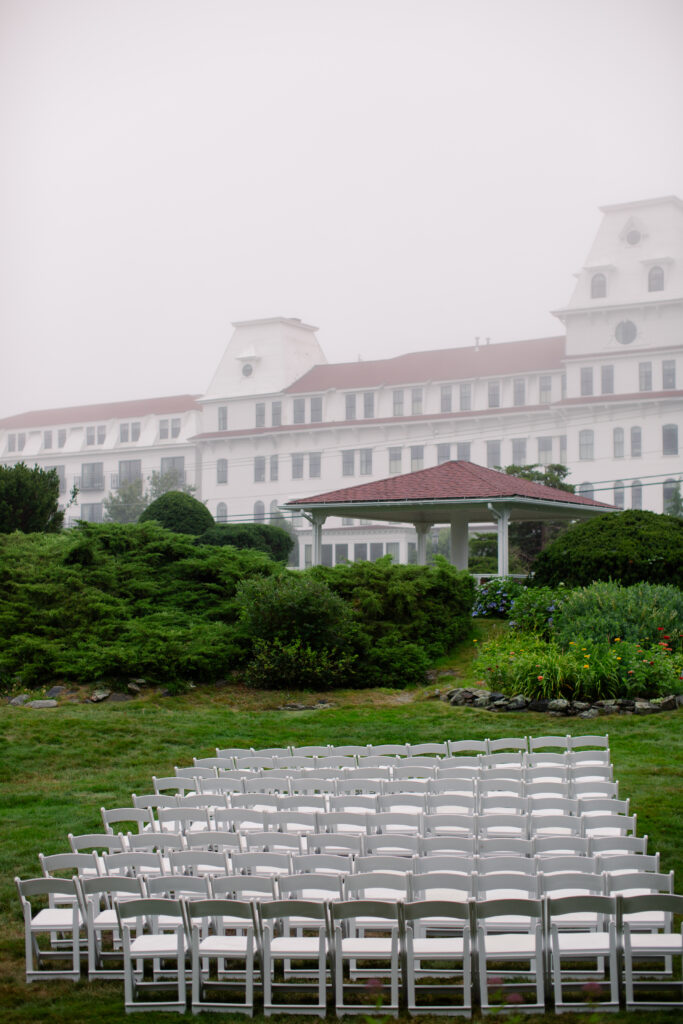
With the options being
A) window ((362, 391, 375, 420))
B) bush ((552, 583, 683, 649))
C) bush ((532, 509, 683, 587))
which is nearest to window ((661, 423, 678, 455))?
window ((362, 391, 375, 420))

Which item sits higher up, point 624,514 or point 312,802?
point 624,514

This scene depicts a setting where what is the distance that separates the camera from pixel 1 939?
8719 mm

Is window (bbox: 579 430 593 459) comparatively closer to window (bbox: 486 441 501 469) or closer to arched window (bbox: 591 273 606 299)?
window (bbox: 486 441 501 469)

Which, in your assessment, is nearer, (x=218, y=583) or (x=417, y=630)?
(x=417, y=630)

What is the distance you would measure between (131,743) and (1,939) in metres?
8.75

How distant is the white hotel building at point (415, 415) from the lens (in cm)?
6444

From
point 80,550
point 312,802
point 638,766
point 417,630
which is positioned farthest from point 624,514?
point 312,802

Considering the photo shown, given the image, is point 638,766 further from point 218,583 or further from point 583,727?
point 218,583

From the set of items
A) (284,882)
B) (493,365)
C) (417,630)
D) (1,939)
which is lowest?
(1,939)

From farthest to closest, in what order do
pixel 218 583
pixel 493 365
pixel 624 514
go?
pixel 493 365 → pixel 218 583 → pixel 624 514

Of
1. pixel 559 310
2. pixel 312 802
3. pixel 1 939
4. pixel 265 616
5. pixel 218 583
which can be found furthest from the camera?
pixel 559 310

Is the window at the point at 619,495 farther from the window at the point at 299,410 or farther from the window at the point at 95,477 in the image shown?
the window at the point at 95,477

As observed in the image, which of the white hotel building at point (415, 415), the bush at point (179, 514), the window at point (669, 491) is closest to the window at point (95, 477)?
the white hotel building at point (415, 415)

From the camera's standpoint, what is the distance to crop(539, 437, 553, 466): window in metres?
67.4
